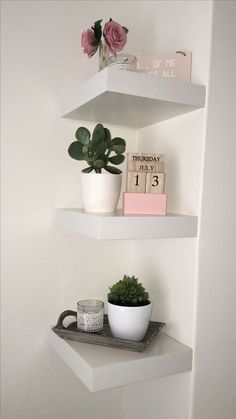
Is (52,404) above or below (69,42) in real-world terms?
below

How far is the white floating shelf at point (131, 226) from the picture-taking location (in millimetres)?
762

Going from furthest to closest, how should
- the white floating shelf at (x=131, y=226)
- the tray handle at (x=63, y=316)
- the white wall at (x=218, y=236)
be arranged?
the tray handle at (x=63, y=316) < the white wall at (x=218, y=236) < the white floating shelf at (x=131, y=226)

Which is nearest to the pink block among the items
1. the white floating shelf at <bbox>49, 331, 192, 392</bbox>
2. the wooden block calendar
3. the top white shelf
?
the wooden block calendar

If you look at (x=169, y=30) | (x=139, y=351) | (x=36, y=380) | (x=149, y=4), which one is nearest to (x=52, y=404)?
(x=36, y=380)

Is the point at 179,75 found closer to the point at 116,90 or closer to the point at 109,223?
the point at 116,90

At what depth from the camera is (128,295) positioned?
880mm

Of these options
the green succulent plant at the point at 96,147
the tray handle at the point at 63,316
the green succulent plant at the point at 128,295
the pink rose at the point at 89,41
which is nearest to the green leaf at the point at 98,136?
the green succulent plant at the point at 96,147

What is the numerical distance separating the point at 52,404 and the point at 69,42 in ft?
3.63

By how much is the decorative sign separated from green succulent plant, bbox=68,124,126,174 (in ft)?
0.12

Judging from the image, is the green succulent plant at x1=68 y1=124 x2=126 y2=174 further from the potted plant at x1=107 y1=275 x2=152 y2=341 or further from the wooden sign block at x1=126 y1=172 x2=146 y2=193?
the potted plant at x1=107 y1=275 x2=152 y2=341

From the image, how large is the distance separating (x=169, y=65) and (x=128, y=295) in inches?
24.1

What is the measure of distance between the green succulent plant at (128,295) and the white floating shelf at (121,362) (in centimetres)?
12

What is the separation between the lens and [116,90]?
2.49ft

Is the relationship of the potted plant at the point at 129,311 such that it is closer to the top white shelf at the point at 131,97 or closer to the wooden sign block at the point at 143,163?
the wooden sign block at the point at 143,163
